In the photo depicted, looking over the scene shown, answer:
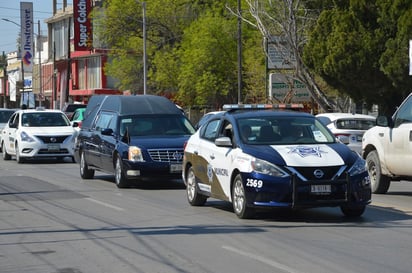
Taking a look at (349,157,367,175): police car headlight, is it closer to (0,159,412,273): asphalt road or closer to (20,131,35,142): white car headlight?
(0,159,412,273): asphalt road

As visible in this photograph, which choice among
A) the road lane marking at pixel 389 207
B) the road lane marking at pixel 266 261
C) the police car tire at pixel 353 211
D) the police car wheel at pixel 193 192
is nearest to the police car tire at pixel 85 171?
the police car wheel at pixel 193 192

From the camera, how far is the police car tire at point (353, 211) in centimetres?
1254

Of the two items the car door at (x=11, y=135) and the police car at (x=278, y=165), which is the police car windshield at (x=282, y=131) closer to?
the police car at (x=278, y=165)

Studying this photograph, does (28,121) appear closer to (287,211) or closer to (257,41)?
(287,211)

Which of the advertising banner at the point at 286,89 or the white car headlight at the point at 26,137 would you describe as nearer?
the white car headlight at the point at 26,137

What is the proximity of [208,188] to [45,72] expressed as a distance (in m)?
84.9

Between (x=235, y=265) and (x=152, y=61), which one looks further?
(x=152, y=61)

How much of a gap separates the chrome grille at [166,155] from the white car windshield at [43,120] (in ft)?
Answer: 35.8

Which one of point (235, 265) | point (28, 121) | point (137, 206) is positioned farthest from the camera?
point (28, 121)

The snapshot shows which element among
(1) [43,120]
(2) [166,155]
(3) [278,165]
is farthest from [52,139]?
(3) [278,165]

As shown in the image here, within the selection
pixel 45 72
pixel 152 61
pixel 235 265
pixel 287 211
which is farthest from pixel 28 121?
pixel 45 72

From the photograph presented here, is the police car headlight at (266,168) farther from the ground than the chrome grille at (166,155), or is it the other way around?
the police car headlight at (266,168)

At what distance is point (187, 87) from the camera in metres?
55.8

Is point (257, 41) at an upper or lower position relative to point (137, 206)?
upper
